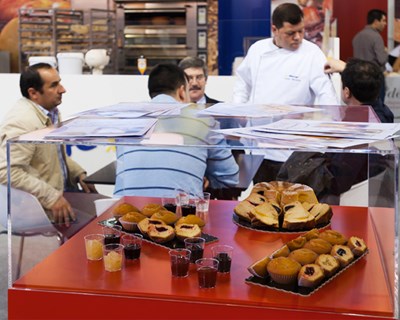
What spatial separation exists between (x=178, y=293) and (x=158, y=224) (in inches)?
15.5

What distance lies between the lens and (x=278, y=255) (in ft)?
5.80

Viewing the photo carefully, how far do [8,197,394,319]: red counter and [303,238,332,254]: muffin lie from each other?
3.0 inches

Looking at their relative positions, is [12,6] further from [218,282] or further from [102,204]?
[218,282]

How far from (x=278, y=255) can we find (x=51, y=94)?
272cm

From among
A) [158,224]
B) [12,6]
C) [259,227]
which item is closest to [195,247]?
[158,224]

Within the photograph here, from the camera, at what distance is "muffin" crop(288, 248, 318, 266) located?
1.73 metres

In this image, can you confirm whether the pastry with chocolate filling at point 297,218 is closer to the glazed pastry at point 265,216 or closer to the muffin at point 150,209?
the glazed pastry at point 265,216

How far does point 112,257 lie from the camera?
1.79 m

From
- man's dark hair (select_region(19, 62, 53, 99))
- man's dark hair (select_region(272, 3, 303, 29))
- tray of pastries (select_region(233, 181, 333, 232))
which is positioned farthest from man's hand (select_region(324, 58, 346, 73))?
tray of pastries (select_region(233, 181, 333, 232))

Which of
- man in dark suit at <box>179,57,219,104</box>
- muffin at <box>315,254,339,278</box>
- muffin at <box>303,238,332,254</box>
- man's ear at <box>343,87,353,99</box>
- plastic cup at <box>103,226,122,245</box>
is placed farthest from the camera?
man in dark suit at <box>179,57,219,104</box>

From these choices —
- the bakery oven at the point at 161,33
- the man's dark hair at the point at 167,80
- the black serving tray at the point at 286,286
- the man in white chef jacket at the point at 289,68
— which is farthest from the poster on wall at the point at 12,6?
the black serving tray at the point at 286,286

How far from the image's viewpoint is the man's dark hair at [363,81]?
3.49 meters

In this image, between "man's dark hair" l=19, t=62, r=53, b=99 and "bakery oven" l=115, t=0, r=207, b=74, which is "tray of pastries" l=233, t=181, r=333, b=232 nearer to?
"man's dark hair" l=19, t=62, r=53, b=99

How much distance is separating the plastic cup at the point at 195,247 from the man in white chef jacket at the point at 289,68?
7.92 feet
